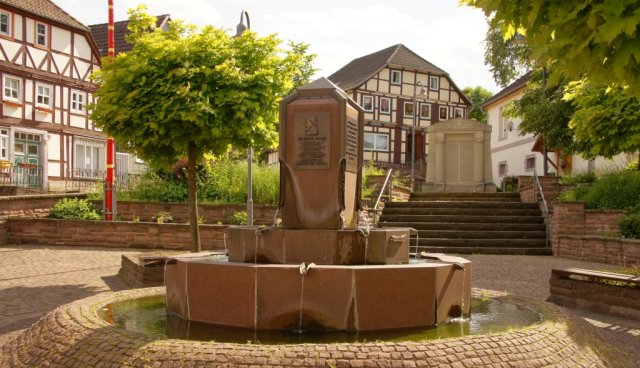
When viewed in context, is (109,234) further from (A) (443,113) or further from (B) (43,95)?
(A) (443,113)

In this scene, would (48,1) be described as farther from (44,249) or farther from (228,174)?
(44,249)

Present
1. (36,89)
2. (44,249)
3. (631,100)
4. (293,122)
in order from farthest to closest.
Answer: (36,89)
(44,249)
(631,100)
(293,122)

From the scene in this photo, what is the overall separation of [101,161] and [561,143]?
22.9 m

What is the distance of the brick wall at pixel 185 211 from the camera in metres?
18.0

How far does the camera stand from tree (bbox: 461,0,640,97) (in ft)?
12.5

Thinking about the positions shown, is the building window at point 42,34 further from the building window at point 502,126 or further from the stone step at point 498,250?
the building window at point 502,126

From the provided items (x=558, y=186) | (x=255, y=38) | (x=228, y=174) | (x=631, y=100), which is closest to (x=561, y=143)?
(x=558, y=186)

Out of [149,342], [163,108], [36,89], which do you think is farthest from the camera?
[36,89]

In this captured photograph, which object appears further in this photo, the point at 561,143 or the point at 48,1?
the point at 48,1

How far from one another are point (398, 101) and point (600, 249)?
100ft

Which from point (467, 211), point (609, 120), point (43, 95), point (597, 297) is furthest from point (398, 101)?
point (597, 297)

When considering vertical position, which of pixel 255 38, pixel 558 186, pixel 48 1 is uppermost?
pixel 48 1

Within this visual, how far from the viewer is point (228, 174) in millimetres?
20953

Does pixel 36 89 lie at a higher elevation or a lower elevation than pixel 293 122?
higher
